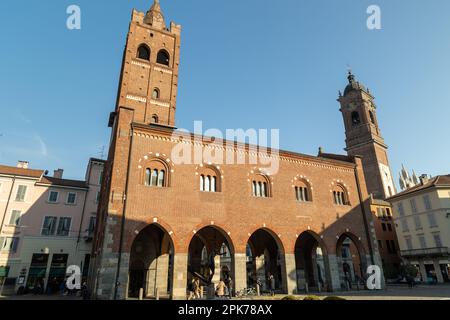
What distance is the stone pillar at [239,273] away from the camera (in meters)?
20.5

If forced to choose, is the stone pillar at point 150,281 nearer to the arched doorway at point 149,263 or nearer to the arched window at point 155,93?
the arched doorway at point 149,263

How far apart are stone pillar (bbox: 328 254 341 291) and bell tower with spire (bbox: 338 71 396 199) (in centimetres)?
3498

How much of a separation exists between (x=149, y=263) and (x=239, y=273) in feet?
26.2

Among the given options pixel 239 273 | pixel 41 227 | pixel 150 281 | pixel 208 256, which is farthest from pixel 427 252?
A: pixel 41 227

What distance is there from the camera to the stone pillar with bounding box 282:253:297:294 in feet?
72.9

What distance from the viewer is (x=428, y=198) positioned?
39250mm

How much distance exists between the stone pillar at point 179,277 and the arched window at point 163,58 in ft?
69.6

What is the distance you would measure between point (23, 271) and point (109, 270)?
62.1 ft

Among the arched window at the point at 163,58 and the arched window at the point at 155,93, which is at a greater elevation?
the arched window at the point at 163,58

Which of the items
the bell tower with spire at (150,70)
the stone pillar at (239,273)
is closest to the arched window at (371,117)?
the bell tower with spire at (150,70)

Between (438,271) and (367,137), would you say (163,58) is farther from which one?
(367,137)
